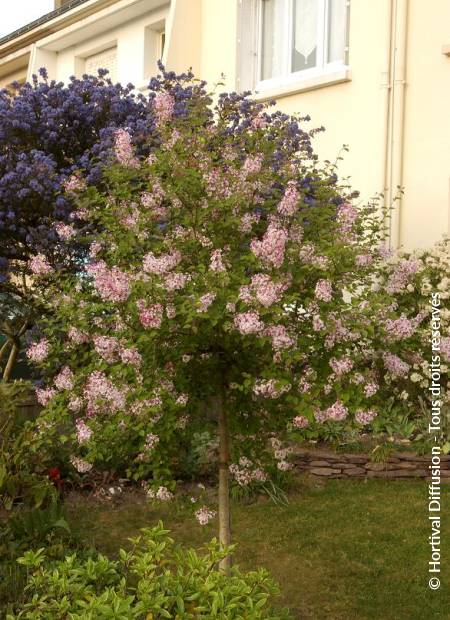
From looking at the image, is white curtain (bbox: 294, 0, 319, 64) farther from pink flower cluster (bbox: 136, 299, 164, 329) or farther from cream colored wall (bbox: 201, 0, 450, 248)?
pink flower cluster (bbox: 136, 299, 164, 329)

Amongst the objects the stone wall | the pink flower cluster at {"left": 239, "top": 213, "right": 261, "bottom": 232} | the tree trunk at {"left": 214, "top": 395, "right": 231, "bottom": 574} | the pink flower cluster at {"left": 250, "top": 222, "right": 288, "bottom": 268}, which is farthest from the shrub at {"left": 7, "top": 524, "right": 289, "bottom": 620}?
the stone wall

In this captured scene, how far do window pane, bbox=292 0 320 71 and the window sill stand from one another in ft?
1.24


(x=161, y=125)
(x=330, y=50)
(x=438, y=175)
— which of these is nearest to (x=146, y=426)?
(x=161, y=125)

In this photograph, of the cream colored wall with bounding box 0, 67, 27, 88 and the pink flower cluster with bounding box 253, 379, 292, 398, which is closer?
the pink flower cluster with bounding box 253, 379, 292, 398

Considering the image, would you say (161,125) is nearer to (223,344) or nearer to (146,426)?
(223,344)

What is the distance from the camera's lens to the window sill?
34.7 ft

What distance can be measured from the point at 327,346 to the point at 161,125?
165 centimetres

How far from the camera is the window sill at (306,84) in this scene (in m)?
10.6

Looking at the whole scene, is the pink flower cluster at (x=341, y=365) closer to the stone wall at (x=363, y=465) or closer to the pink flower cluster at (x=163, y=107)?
the pink flower cluster at (x=163, y=107)

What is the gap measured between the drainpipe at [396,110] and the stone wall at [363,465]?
10.5 feet

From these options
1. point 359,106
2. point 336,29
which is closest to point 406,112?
point 359,106

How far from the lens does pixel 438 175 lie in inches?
381

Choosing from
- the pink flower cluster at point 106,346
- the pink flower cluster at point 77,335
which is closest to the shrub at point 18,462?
the pink flower cluster at point 77,335

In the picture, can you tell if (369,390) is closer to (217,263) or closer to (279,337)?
(279,337)
